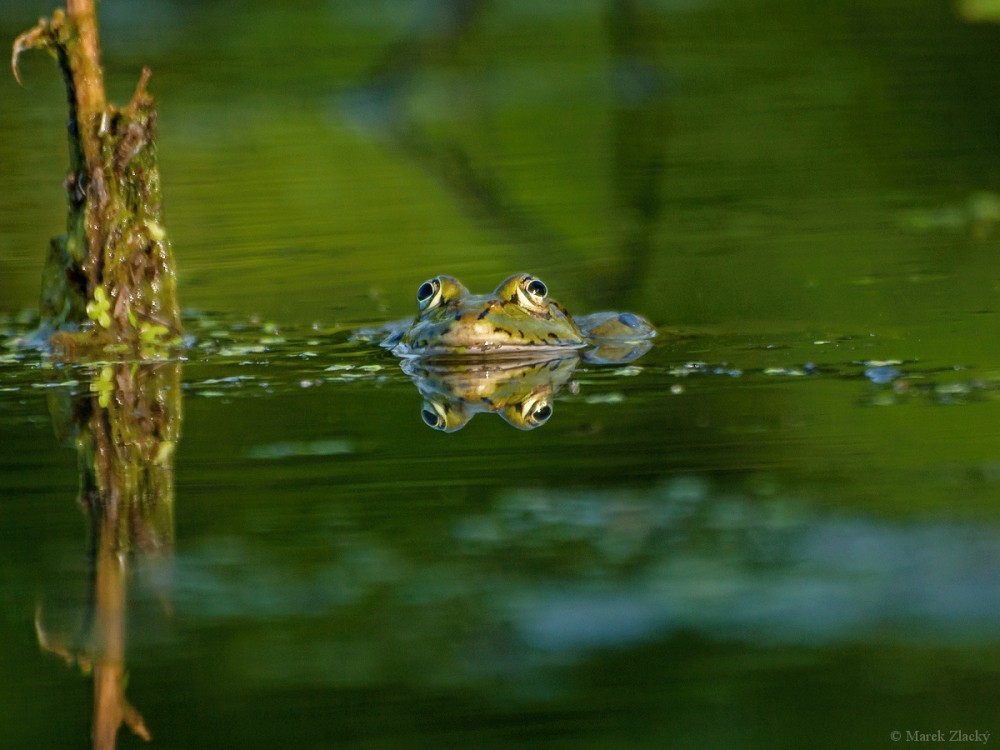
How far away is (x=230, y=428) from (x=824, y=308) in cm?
321

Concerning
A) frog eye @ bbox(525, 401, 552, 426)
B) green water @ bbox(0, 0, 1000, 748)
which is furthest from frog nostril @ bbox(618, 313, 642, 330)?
frog eye @ bbox(525, 401, 552, 426)

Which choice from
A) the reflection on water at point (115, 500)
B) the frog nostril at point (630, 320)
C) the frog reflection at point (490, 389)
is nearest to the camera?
the reflection on water at point (115, 500)

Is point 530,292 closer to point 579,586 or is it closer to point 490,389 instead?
point 490,389

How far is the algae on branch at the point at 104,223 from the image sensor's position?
7.38m

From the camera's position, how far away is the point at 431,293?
301 inches

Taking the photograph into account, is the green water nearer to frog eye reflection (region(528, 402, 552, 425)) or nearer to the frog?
frog eye reflection (region(528, 402, 552, 425))

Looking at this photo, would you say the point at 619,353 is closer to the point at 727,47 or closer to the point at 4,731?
the point at 4,731

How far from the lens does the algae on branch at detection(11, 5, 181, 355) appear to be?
7.38 m

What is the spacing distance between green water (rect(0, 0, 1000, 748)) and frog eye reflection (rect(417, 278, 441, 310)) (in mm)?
377

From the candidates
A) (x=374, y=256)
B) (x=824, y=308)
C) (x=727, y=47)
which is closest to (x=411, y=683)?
Result: (x=824, y=308)

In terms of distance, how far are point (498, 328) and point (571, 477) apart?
2268mm

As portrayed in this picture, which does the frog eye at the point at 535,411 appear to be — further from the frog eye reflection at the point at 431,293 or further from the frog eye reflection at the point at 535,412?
the frog eye reflection at the point at 431,293

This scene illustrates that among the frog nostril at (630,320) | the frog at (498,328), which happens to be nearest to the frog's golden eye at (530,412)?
the frog at (498,328)

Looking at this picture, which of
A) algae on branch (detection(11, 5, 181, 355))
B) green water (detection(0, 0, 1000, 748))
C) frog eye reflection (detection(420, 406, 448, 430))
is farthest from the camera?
algae on branch (detection(11, 5, 181, 355))
